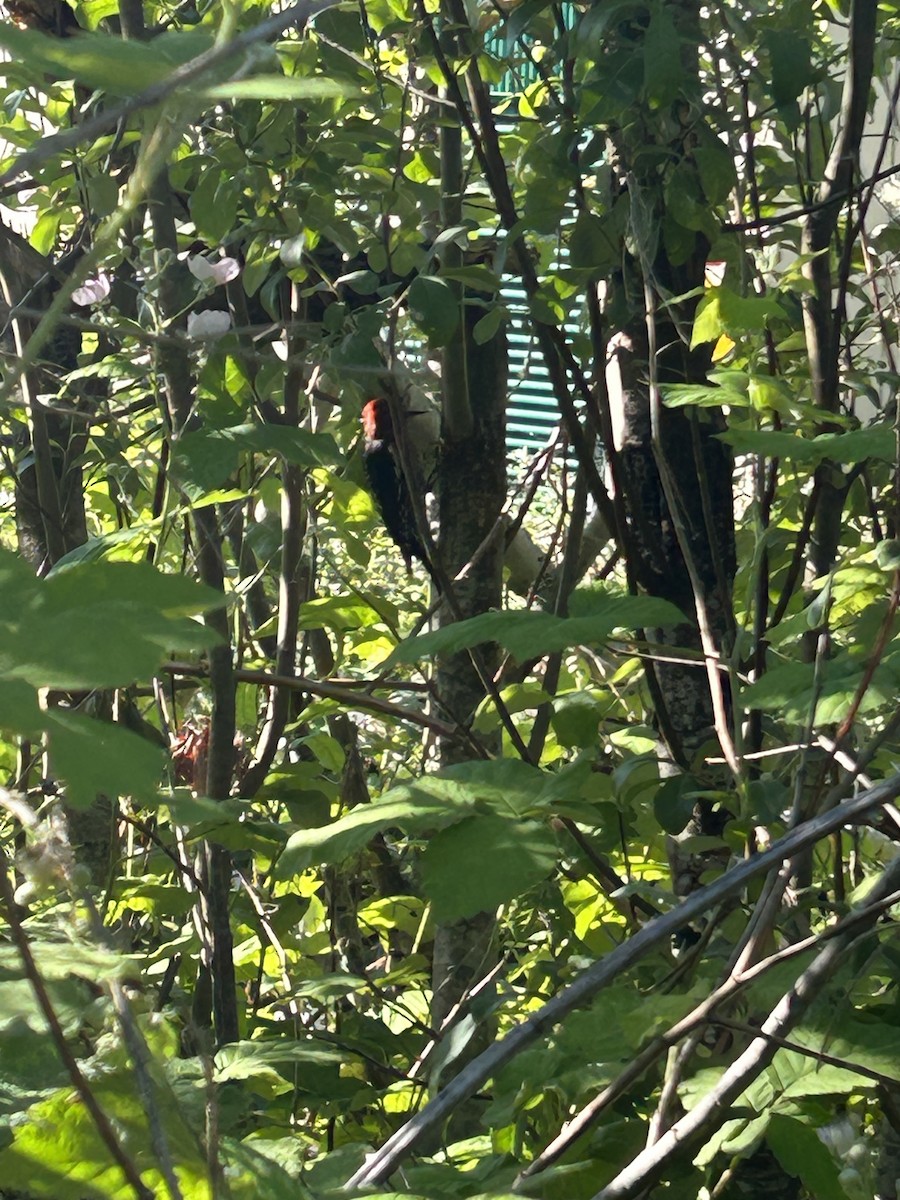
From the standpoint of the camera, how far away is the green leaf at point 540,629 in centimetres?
82

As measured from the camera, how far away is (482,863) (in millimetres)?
710

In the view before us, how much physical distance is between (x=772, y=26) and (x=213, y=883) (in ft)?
3.74

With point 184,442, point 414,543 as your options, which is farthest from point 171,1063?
point 414,543

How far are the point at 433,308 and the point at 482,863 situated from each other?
674 millimetres

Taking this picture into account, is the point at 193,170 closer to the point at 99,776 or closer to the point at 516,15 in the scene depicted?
the point at 516,15

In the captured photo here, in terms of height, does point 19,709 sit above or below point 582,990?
above

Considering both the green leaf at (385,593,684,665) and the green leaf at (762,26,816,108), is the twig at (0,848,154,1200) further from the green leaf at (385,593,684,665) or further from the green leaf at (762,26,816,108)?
the green leaf at (762,26,816,108)

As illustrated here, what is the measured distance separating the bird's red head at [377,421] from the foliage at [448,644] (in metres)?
0.08

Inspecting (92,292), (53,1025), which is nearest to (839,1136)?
(53,1025)

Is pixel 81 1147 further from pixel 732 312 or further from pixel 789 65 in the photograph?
pixel 789 65

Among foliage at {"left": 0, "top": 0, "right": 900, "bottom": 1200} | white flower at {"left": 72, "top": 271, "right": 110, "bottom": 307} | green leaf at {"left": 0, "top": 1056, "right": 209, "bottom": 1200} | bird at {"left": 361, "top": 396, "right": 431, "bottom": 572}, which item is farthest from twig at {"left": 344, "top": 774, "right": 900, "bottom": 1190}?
bird at {"left": 361, "top": 396, "right": 431, "bottom": 572}

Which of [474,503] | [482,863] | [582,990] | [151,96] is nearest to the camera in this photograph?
[151,96]

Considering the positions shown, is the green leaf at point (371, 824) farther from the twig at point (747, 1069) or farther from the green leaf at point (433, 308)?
the green leaf at point (433, 308)

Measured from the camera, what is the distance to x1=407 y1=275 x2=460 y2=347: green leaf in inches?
48.0
